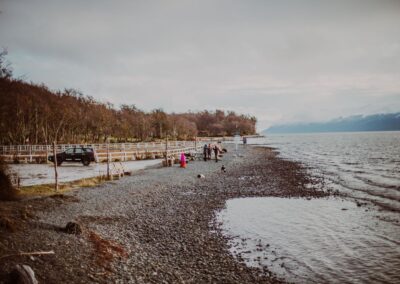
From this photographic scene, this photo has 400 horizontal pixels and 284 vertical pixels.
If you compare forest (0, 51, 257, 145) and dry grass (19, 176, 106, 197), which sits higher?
forest (0, 51, 257, 145)

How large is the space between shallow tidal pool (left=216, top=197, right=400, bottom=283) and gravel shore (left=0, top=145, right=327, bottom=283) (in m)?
0.75

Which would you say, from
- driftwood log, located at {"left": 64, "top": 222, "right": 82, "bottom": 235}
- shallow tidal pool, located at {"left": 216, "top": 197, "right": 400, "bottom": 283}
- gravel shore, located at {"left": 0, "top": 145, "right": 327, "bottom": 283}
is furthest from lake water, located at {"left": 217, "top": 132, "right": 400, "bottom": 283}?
driftwood log, located at {"left": 64, "top": 222, "right": 82, "bottom": 235}

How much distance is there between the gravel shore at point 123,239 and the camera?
710 centimetres

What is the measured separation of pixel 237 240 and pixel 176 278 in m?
3.82

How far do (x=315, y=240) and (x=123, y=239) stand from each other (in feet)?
21.5

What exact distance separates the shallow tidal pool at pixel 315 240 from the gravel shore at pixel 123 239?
2.46 ft

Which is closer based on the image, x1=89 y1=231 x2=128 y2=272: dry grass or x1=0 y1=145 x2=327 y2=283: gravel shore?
x1=0 y1=145 x2=327 y2=283: gravel shore

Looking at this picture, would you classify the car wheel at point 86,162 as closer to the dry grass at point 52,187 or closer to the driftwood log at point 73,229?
the dry grass at point 52,187

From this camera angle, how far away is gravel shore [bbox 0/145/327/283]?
279 inches

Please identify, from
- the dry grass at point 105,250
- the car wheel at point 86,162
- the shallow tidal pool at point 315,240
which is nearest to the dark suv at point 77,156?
the car wheel at point 86,162

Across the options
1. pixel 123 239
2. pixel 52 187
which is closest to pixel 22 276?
pixel 123 239

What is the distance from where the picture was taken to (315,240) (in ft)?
35.6

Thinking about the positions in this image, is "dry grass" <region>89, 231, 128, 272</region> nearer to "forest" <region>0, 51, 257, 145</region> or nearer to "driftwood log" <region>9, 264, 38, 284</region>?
"driftwood log" <region>9, 264, 38, 284</region>

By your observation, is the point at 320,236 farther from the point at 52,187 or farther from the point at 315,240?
the point at 52,187
